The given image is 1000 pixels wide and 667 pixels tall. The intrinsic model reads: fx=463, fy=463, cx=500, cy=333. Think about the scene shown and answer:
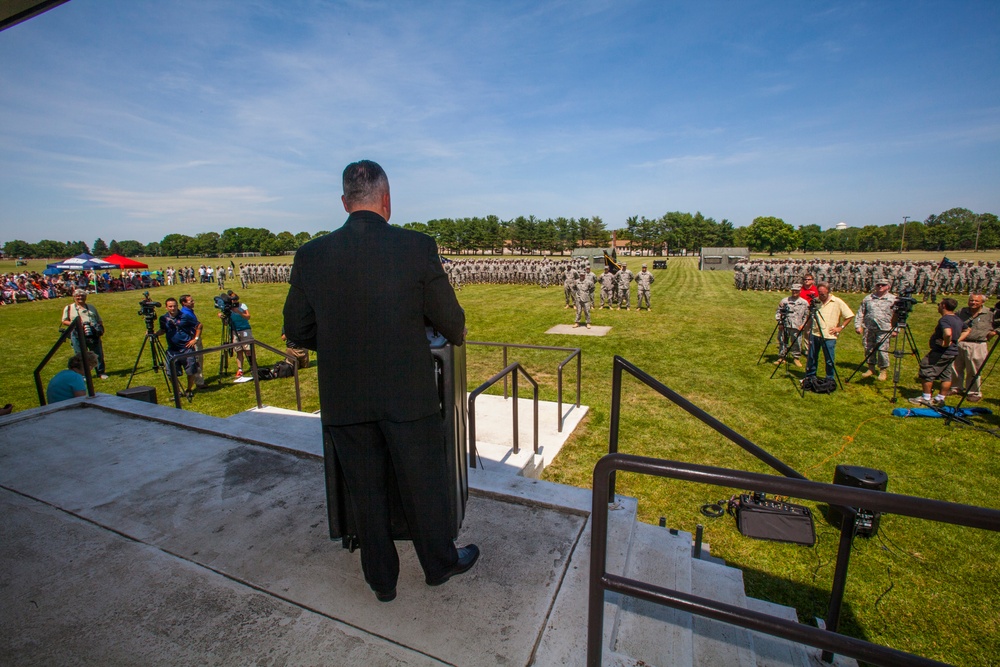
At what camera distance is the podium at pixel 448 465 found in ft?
6.70

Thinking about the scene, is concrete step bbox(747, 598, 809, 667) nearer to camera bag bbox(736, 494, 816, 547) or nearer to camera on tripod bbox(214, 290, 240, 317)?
camera bag bbox(736, 494, 816, 547)

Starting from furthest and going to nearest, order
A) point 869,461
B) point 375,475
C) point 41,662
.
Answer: point 869,461 < point 375,475 < point 41,662

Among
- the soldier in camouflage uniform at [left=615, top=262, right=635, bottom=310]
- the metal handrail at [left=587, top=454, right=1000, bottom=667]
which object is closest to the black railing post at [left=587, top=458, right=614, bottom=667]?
the metal handrail at [left=587, top=454, right=1000, bottom=667]

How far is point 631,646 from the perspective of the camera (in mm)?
1908

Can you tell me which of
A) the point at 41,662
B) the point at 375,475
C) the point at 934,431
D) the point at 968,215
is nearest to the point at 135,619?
the point at 41,662

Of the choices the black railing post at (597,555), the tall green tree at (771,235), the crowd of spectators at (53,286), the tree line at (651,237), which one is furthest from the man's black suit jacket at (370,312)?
the tall green tree at (771,235)

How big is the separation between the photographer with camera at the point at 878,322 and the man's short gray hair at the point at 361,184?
9.38m

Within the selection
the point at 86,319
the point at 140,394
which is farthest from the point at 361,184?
the point at 86,319

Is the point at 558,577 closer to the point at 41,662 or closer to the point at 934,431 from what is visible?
the point at 41,662

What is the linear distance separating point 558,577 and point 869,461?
17.7 ft

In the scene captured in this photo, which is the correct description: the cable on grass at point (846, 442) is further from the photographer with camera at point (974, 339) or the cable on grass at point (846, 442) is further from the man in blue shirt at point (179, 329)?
the man in blue shirt at point (179, 329)

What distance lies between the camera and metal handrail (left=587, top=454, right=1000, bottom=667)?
106 centimetres

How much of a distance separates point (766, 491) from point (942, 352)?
28.8 ft

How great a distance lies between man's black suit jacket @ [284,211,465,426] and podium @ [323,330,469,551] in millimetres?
238
